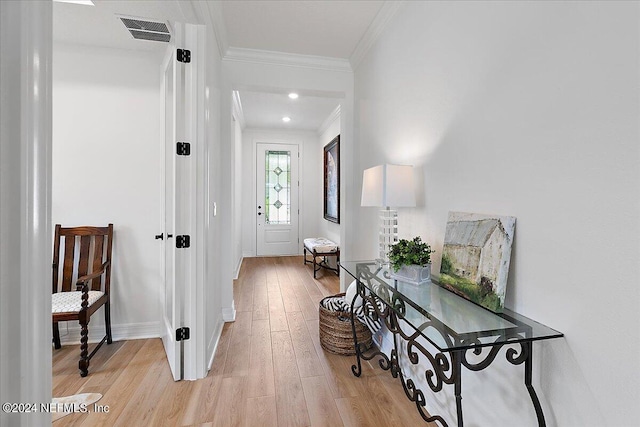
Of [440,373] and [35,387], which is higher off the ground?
[35,387]

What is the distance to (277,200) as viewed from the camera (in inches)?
245

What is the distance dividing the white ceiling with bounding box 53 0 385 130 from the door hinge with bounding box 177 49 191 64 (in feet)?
0.58

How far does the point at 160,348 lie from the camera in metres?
2.46

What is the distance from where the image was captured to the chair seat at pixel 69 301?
205cm

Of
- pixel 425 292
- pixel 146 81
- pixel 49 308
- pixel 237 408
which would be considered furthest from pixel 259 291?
pixel 49 308

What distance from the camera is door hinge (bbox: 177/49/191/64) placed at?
1942 millimetres

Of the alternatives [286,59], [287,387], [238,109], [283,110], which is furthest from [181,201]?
[283,110]

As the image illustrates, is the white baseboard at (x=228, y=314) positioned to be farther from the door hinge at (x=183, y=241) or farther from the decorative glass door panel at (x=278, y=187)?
the decorative glass door panel at (x=278, y=187)

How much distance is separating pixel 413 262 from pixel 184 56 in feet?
6.13

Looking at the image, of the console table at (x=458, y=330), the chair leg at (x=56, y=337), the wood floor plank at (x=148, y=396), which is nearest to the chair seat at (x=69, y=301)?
the chair leg at (x=56, y=337)

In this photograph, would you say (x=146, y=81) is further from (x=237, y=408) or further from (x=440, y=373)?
(x=440, y=373)

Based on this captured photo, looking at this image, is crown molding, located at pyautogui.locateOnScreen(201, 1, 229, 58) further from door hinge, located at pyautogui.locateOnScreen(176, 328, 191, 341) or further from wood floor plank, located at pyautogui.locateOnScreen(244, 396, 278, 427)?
wood floor plank, located at pyautogui.locateOnScreen(244, 396, 278, 427)

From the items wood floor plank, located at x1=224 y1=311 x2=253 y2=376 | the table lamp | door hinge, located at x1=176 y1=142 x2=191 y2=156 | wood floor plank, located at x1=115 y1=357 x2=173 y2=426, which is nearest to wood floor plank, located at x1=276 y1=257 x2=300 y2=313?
wood floor plank, located at x1=224 y1=311 x2=253 y2=376

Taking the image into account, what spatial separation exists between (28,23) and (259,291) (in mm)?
3632
